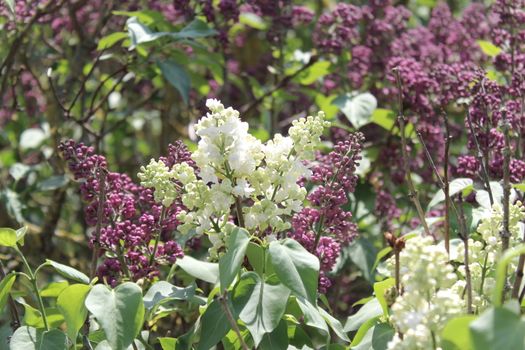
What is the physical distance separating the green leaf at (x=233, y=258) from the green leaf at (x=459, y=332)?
37 cm

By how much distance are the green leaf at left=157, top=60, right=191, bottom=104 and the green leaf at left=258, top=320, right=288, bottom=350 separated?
130cm

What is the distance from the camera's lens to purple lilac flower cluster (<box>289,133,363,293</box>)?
1.87 metres

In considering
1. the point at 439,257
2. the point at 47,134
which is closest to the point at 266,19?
the point at 47,134

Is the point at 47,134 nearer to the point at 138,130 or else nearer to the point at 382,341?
the point at 138,130

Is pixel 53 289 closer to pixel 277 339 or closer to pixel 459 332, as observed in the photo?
pixel 277 339

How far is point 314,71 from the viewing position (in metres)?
3.19

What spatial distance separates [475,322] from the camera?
1.11m

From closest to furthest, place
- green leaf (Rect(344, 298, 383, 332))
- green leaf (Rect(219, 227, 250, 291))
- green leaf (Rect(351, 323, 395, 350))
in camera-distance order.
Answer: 1. green leaf (Rect(219, 227, 250, 291))
2. green leaf (Rect(351, 323, 395, 350))
3. green leaf (Rect(344, 298, 383, 332))

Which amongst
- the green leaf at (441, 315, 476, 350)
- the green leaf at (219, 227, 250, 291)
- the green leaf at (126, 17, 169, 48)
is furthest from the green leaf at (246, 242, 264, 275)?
the green leaf at (126, 17, 169, 48)

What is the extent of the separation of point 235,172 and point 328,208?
0.32 m

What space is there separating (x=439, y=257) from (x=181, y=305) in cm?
134

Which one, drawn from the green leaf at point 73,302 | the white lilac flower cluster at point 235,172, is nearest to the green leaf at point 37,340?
the green leaf at point 73,302

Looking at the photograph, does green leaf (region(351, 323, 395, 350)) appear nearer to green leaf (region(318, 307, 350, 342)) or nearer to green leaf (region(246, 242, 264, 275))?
green leaf (region(318, 307, 350, 342))

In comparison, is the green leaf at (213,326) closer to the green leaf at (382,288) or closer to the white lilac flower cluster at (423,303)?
the green leaf at (382,288)
